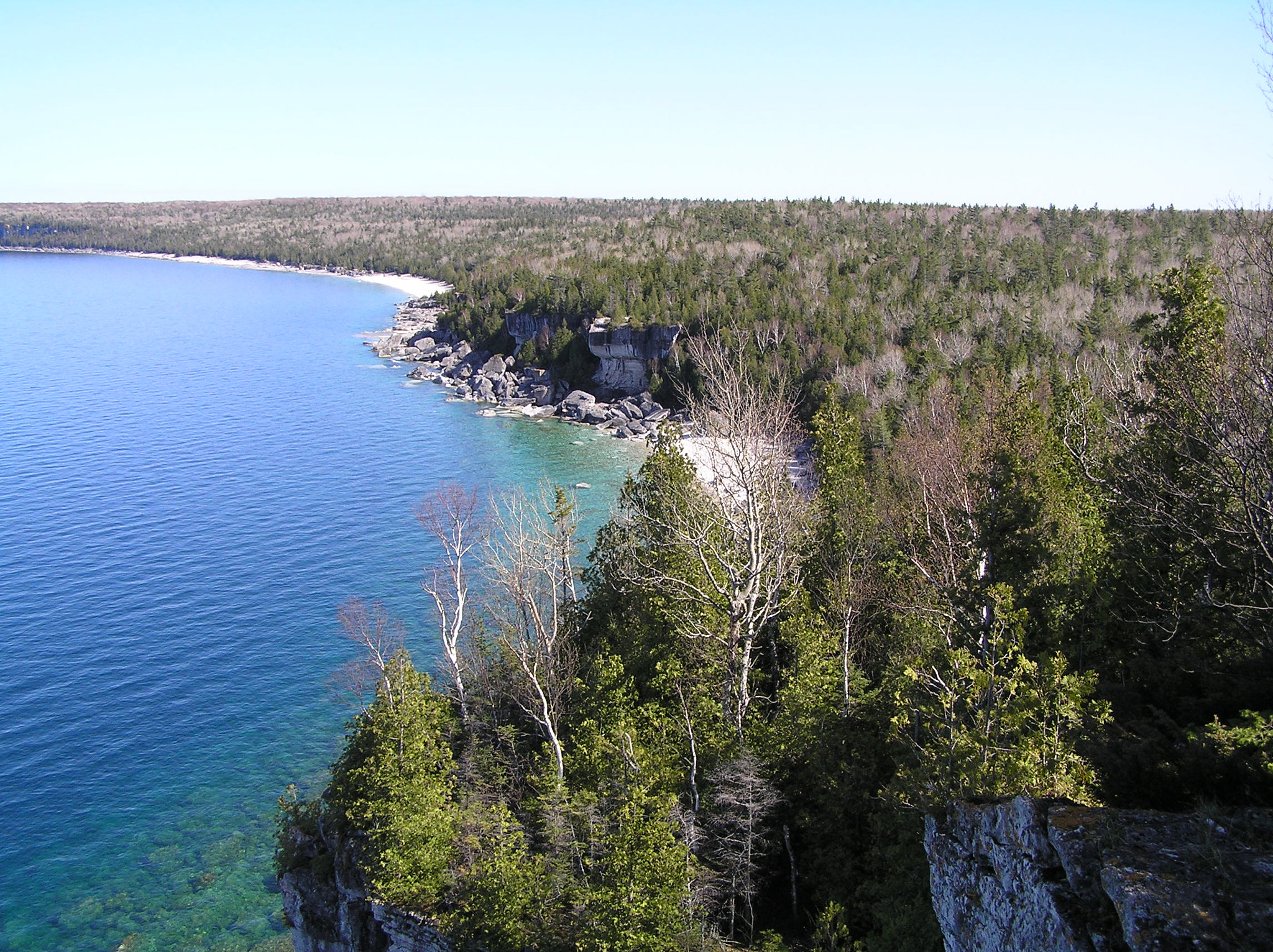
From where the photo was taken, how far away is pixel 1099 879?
10.6 metres

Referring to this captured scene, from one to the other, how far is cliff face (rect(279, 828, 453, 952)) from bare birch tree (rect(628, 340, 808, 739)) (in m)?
10.0

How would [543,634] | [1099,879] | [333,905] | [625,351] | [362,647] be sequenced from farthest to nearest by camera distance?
1. [625,351]
2. [362,647]
3. [543,634]
4. [333,905]
5. [1099,879]

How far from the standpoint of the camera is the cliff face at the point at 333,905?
2112cm

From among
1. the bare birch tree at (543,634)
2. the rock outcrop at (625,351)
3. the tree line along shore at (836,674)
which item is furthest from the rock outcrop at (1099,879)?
the rock outcrop at (625,351)

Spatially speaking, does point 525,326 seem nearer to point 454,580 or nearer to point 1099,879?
point 454,580

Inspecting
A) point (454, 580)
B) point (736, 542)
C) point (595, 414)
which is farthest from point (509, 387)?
point (736, 542)

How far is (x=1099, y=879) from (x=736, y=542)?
42.3 ft

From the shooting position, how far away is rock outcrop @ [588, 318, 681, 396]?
87.1 metres

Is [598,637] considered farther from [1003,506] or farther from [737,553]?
[1003,506]

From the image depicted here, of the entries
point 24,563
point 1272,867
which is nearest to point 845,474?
point 1272,867

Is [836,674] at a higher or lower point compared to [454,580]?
lower

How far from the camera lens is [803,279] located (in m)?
88.5

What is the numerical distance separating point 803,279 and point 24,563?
71.6m

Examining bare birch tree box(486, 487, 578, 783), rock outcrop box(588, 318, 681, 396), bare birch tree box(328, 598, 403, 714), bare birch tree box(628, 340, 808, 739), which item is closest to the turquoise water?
bare birch tree box(328, 598, 403, 714)
